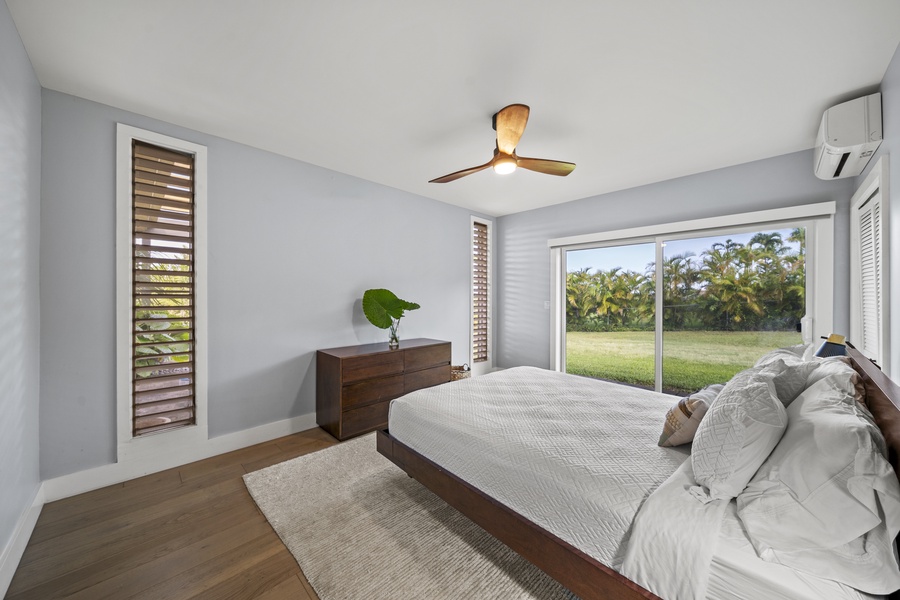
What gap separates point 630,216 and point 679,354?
1609 millimetres

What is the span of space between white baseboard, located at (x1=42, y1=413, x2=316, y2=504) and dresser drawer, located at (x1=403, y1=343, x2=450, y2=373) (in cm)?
105

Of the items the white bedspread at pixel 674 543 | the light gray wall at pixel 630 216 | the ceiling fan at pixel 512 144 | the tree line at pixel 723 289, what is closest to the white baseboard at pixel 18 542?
the white bedspread at pixel 674 543

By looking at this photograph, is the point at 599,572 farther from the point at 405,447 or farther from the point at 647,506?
the point at 405,447

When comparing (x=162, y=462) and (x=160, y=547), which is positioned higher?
(x=162, y=462)

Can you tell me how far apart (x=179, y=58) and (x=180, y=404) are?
2289 millimetres

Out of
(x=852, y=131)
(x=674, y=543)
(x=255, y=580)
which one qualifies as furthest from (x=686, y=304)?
(x=255, y=580)

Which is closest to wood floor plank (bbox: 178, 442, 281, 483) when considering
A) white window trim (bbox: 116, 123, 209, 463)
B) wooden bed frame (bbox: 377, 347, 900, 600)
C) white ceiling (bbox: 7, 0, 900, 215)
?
white window trim (bbox: 116, 123, 209, 463)

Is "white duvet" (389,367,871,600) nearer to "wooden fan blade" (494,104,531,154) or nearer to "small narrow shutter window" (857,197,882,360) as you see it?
"small narrow shutter window" (857,197,882,360)

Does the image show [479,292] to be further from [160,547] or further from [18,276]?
[18,276]

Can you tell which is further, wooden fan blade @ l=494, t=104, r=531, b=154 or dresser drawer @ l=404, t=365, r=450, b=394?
Answer: dresser drawer @ l=404, t=365, r=450, b=394

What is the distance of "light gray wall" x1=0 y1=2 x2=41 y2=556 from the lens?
1.56 meters

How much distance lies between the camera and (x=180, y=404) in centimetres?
257

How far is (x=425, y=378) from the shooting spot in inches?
143

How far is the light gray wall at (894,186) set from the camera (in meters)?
1.74
